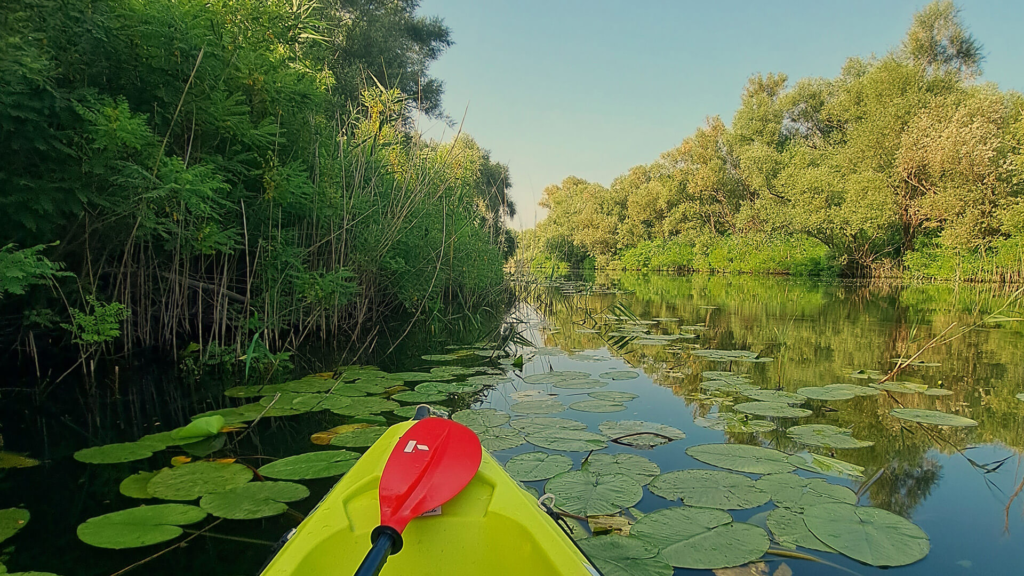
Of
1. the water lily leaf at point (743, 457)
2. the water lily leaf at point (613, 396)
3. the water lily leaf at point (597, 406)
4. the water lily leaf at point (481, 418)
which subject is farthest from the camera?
the water lily leaf at point (613, 396)

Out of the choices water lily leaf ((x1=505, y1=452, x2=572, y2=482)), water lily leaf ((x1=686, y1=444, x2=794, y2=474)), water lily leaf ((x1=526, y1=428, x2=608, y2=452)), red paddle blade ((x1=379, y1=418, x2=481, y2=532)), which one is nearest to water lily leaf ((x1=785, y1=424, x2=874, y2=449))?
water lily leaf ((x1=686, y1=444, x2=794, y2=474))

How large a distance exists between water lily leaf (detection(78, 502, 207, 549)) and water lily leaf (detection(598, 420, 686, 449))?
1811 millimetres

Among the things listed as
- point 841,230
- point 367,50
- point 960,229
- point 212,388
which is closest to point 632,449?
point 212,388

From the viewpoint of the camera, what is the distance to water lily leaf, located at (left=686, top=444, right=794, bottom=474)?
2133mm

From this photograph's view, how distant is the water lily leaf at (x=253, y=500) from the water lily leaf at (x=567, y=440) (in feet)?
3.55

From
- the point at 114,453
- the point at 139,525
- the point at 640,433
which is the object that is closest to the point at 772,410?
the point at 640,433

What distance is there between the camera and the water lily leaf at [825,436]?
7.99 feet

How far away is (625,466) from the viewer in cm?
216

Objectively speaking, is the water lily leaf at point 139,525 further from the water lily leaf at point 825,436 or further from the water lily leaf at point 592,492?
the water lily leaf at point 825,436

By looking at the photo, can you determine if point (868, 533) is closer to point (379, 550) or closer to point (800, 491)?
point (800, 491)

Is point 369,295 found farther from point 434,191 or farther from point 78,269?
point 78,269

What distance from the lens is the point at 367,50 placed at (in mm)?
14602

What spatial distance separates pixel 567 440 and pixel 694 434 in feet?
2.33

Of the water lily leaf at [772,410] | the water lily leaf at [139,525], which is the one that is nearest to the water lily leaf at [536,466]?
the water lily leaf at [139,525]
